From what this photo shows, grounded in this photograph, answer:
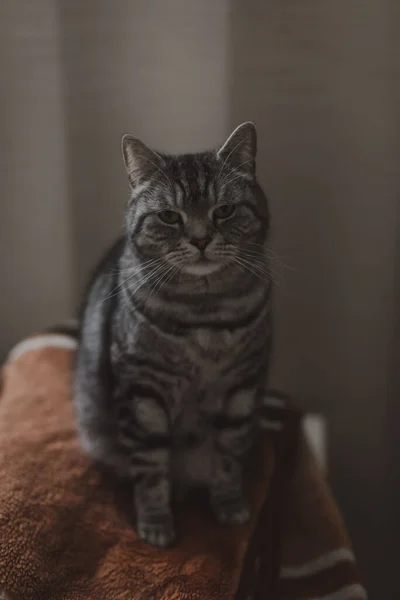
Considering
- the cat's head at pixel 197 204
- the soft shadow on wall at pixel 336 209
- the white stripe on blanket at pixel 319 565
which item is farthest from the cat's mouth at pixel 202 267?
the white stripe on blanket at pixel 319 565

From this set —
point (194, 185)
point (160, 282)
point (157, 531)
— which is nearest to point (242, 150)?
point (194, 185)

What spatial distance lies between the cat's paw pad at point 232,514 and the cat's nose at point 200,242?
1.48 ft

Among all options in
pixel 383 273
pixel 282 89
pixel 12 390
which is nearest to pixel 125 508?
pixel 12 390

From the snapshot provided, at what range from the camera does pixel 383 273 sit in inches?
59.1

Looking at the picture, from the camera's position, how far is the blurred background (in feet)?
4.57

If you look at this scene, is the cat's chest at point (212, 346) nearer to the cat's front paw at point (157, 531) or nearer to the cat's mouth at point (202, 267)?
the cat's mouth at point (202, 267)

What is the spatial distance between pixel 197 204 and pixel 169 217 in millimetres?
45

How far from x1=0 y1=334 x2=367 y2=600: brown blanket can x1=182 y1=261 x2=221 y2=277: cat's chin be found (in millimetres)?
418

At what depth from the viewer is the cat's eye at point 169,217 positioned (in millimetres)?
944

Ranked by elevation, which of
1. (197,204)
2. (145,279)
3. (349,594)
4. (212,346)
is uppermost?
(197,204)

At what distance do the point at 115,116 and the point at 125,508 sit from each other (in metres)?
0.83

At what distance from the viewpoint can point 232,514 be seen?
43.1 inches

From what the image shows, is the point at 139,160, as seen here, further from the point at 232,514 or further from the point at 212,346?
the point at 232,514

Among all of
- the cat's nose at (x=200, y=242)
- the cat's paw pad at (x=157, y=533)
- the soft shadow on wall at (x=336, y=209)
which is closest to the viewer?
the cat's nose at (x=200, y=242)
